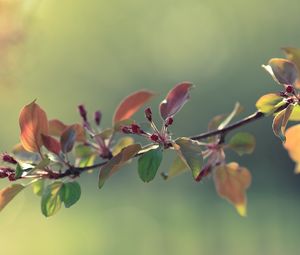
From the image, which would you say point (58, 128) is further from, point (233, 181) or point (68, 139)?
point (233, 181)

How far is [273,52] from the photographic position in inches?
307

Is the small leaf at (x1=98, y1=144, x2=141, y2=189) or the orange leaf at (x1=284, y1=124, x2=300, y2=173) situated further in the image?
the orange leaf at (x1=284, y1=124, x2=300, y2=173)

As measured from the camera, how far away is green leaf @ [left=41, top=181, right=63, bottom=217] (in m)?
0.58

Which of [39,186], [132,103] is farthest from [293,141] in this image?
[39,186]

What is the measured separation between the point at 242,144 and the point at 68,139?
196 millimetres

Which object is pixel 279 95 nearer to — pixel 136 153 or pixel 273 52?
pixel 136 153

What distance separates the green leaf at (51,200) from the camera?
582mm

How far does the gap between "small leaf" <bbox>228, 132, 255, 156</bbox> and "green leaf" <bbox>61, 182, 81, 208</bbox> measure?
194 millimetres

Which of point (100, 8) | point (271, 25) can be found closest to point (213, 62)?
point (271, 25)

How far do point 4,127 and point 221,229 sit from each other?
3165mm

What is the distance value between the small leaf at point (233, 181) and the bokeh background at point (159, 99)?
3414 mm

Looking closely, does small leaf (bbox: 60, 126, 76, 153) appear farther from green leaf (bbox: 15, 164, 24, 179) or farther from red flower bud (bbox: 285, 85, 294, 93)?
red flower bud (bbox: 285, 85, 294, 93)

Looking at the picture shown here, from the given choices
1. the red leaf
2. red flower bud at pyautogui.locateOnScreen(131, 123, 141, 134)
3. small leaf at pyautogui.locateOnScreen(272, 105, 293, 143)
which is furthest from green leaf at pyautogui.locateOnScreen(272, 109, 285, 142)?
the red leaf

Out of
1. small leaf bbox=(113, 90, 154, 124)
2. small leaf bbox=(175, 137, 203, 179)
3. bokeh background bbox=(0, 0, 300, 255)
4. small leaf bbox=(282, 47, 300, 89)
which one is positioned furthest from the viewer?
bokeh background bbox=(0, 0, 300, 255)
